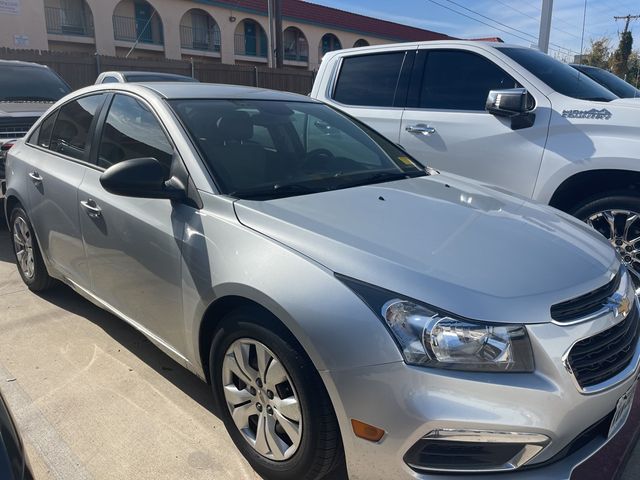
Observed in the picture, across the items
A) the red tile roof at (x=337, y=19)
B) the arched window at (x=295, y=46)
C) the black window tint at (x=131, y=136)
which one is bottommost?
the black window tint at (x=131, y=136)

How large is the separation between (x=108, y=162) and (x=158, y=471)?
174cm

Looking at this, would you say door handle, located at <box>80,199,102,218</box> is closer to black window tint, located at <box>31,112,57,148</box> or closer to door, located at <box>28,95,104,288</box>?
door, located at <box>28,95,104,288</box>

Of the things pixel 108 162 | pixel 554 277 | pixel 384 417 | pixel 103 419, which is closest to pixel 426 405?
pixel 384 417

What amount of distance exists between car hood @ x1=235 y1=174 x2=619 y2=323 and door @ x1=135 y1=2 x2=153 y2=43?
104 ft

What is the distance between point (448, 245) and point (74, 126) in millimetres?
2733

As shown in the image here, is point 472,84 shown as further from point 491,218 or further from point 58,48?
point 58,48

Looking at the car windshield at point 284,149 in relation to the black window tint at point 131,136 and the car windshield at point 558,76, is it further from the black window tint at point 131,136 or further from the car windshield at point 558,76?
the car windshield at point 558,76

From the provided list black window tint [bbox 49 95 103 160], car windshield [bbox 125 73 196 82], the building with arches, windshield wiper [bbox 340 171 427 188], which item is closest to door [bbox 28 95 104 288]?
black window tint [bbox 49 95 103 160]

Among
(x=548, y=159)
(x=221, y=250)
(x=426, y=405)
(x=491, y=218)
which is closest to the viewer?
(x=426, y=405)

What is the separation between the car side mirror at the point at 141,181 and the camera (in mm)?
2492

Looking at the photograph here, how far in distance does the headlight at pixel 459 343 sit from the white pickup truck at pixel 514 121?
96.5 inches

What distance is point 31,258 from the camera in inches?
165

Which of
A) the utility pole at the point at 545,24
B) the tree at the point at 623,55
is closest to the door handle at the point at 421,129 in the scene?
the utility pole at the point at 545,24

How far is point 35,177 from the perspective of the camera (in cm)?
382
